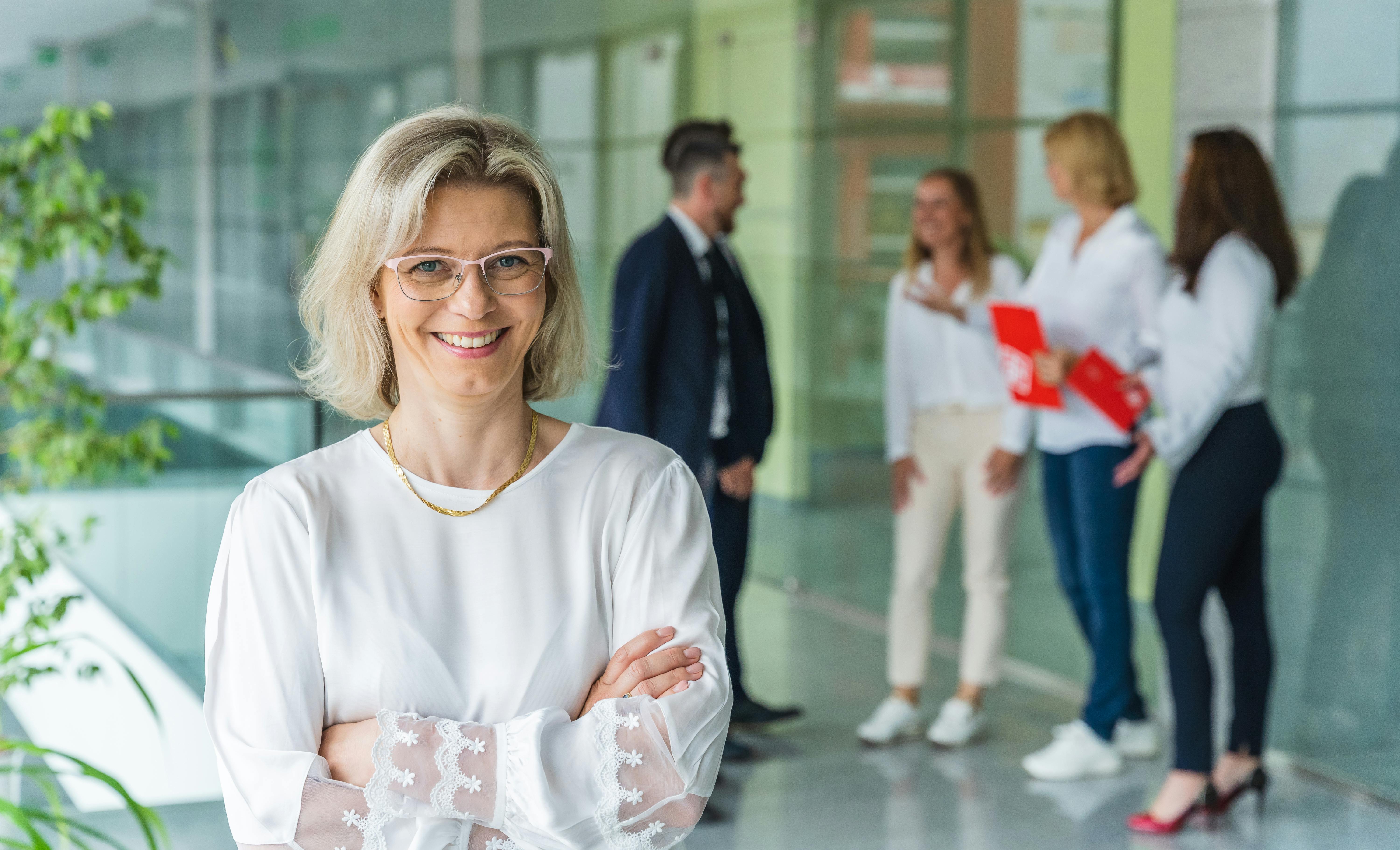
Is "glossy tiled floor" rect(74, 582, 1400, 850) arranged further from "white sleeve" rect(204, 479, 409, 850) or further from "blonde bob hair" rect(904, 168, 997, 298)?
"white sleeve" rect(204, 479, 409, 850)

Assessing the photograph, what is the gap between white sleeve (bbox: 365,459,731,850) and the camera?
1543mm

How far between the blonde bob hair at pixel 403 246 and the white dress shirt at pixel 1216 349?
221 cm

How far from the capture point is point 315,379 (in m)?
1.87

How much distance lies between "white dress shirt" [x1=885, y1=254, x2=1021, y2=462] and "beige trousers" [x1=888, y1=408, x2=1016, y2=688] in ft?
0.14

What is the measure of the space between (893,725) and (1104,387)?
4.29 feet

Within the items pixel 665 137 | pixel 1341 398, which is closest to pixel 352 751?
pixel 1341 398

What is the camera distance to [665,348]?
4.04 m

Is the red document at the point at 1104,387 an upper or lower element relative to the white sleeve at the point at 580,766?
upper

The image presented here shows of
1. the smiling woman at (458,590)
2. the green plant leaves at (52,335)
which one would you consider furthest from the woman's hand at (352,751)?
the green plant leaves at (52,335)

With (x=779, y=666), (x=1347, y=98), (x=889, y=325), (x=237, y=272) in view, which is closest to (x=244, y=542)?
(x=889, y=325)

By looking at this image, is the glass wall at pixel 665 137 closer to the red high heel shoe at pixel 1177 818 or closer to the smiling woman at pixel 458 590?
the red high heel shoe at pixel 1177 818

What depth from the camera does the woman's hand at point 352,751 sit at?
5.15 feet

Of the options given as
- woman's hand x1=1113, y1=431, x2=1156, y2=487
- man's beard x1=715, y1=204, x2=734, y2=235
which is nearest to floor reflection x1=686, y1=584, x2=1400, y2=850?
woman's hand x1=1113, y1=431, x2=1156, y2=487

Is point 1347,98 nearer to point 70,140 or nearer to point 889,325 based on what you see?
point 889,325
